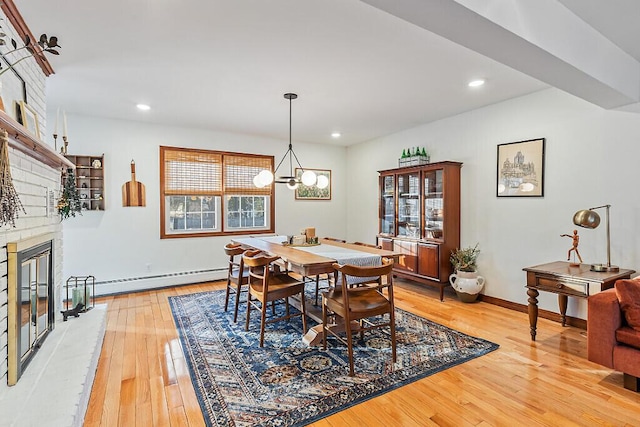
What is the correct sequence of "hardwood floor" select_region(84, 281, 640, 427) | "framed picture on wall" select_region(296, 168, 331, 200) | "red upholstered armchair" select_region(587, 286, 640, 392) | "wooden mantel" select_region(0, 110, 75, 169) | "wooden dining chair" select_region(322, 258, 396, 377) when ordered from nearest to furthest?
"wooden mantel" select_region(0, 110, 75, 169) < "hardwood floor" select_region(84, 281, 640, 427) < "red upholstered armchair" select_region(587, 286, 640, 392) < "wooden dining chair" select_region(322, 258, 396, 377) < "framed picture on wall" select_region(296, 168, 331, 200)

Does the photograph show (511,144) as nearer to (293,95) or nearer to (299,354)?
(293,95)

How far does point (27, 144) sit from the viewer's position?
1952mm

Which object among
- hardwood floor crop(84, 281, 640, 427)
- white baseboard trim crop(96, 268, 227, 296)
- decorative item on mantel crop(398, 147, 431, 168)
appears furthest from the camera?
decorative item on mantel crop(398, 147, 431, 168)

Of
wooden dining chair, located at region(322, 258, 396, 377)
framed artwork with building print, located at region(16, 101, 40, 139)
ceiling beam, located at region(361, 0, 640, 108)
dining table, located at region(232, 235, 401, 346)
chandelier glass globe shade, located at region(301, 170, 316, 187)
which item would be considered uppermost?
ceiling beam, located at region(361, 0, 640, 108)

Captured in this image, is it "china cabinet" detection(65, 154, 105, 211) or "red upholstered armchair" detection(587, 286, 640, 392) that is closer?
"red upholstered armchair" detection(587, 286, 640, 392)

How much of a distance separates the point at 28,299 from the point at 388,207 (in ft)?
14.4

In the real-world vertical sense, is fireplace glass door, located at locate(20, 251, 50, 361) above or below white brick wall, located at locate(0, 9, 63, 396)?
below

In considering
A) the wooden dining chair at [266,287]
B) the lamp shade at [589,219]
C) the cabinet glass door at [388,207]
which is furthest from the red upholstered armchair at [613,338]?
the cabinet glass door at [388,207]

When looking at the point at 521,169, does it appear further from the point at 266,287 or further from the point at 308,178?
the point at 266,287

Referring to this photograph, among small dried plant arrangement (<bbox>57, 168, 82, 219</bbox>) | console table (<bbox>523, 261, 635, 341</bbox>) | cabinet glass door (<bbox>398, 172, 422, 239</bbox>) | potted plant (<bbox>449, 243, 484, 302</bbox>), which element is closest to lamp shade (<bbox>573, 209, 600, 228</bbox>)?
console table (<bbox>523, 261, 635, 341</bbox>)

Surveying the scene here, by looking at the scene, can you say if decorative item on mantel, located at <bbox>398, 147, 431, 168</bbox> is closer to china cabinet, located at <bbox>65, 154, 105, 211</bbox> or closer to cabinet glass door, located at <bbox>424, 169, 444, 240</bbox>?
cabinet glass door, located at <bbox>424, 169, 444, 240</bbox>

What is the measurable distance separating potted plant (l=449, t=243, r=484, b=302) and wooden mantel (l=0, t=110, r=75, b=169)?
431 cm

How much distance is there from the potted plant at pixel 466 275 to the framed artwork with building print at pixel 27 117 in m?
4.39

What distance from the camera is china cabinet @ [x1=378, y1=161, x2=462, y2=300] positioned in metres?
4.35
